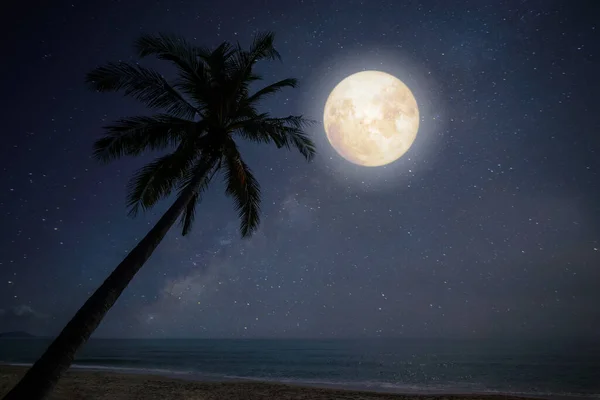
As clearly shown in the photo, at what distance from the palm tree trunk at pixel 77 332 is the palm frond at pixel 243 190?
376 centimetres

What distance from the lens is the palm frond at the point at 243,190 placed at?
995 cm

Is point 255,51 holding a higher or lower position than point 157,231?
higher

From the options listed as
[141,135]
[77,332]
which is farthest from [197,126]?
[77,332]

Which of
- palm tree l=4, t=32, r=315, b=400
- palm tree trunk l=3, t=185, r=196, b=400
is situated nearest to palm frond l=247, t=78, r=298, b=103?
palm tree l=4, t=32, r=315, b=400

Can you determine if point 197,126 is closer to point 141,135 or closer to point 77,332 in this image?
point 141,135

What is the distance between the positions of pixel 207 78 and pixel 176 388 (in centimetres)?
1651

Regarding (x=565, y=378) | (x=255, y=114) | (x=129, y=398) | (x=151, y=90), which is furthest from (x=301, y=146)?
(x=565, y=378)

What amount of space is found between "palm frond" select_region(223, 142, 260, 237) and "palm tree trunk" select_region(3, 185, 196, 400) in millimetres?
3756

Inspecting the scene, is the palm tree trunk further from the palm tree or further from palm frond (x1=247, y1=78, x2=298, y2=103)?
palm frond (x1=247, y1=78, x2=298, y2=103)

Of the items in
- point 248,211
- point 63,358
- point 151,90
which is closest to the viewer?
point 63,358

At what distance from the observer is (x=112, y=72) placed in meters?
7.94

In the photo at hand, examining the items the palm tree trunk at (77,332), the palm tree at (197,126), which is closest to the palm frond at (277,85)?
the palm tree at (197,126)

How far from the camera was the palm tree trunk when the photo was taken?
389 cm

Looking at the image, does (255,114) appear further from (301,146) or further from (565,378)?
(565,378)
